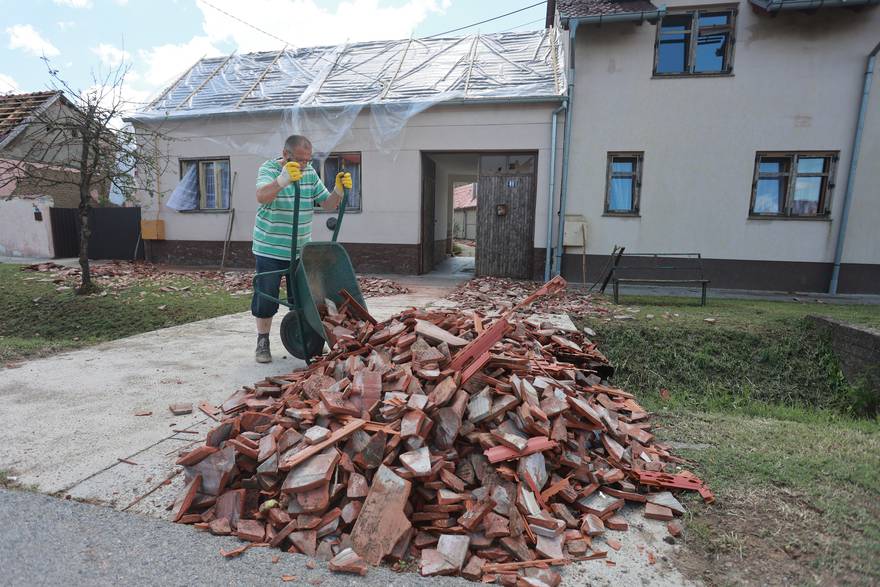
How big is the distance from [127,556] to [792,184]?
486 inches

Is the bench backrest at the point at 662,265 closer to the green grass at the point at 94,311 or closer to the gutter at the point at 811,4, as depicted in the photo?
the gutter at the point at 811,4

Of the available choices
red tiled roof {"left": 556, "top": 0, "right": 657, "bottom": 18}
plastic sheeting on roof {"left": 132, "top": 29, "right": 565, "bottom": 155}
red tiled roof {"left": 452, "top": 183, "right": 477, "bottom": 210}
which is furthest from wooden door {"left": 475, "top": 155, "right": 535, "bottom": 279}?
red tiled roof {"left": 452, "top": 183, "right": 477, "bottom": 210}

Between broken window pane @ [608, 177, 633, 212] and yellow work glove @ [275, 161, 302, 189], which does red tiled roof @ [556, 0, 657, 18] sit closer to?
broken window pane @ [608, 177, 633, 212]

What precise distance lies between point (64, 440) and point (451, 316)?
8.28 feet

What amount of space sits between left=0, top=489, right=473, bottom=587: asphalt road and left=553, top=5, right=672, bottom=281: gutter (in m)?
9.27

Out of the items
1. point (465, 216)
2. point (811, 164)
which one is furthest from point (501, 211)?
point (465, 216)

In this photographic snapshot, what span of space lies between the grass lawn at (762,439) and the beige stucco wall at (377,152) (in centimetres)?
516

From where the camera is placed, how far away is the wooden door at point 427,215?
11383 millimetres

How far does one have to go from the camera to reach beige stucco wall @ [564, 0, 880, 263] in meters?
9.55

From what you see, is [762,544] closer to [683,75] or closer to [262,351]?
[262,351]

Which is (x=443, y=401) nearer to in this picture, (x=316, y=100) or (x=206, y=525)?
(x=206, y=525)

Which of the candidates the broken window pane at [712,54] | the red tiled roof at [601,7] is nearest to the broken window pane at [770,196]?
the broken window pane at [712,54]

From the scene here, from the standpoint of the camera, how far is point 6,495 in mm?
2127

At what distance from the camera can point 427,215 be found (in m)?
11.9
